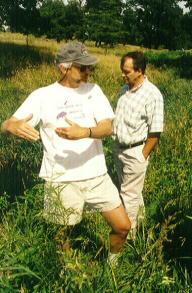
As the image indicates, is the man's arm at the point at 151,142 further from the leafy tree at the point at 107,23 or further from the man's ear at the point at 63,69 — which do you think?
the leafy tree at the point at 107,23

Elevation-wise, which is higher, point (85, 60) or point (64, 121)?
point (85, 60)

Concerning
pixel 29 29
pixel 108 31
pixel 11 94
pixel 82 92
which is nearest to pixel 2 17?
pixel 29 29

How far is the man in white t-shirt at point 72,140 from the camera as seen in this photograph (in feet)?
8.05

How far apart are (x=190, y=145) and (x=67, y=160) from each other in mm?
2533

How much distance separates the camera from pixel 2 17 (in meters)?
15.6

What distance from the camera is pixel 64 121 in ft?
8.10

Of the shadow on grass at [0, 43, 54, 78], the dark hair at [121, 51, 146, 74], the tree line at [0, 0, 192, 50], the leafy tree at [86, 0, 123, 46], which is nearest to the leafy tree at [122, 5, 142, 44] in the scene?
the tree line at [0, 0, 192, 50]

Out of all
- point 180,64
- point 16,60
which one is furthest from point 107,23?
point 16,60

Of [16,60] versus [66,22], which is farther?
[66,22]

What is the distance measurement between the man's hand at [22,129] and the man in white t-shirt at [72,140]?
0.03 feet

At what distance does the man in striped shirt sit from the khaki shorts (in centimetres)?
78

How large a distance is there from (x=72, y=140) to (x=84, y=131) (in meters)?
0.28

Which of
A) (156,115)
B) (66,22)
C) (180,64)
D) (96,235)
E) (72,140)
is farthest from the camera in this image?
(66,22)

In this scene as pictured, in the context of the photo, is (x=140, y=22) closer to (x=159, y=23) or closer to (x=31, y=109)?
(x=159, y=23)
